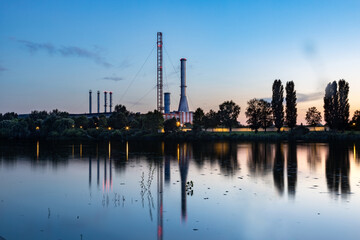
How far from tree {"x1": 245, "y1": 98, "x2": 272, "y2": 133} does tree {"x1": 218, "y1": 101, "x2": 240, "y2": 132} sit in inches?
277

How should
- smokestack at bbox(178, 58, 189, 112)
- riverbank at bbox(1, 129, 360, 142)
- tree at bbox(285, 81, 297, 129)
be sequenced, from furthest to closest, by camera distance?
smokestack at bbox(178, 58, 189, 112)
tree at bbox(285, 81, 297, 129)
riverbank at bbox(1, 129, 360, 142)

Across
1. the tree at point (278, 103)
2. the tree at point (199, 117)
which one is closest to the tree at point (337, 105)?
the tree at point (278, 103)

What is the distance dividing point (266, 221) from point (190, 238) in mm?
3759

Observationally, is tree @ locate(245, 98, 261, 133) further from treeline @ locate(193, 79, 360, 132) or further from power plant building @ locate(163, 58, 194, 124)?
power plant building @ locate(163, 58, 194, 124)

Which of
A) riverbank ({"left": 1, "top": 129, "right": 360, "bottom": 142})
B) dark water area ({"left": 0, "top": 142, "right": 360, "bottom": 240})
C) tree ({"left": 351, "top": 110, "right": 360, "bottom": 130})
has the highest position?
tree ({"left": 351, "top": 110, "right": 360, "bottom": 130})

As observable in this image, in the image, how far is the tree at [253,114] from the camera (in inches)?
4063

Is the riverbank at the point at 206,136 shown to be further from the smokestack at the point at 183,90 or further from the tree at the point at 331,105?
the smokestack at the point at 183,90

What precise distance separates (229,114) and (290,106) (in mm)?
25002

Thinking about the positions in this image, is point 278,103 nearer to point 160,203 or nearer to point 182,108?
point 182,108

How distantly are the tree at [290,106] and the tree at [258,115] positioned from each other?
11919mm

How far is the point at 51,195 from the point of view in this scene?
750 inches

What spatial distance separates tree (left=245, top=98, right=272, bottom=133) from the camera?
339ft

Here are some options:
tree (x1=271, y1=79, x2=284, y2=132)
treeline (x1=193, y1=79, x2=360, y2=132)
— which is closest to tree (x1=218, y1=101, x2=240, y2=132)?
treeline (x1=193, y1=79, x2=360, y2=132)

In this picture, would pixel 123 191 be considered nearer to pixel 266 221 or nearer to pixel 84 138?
pixel 266 221
